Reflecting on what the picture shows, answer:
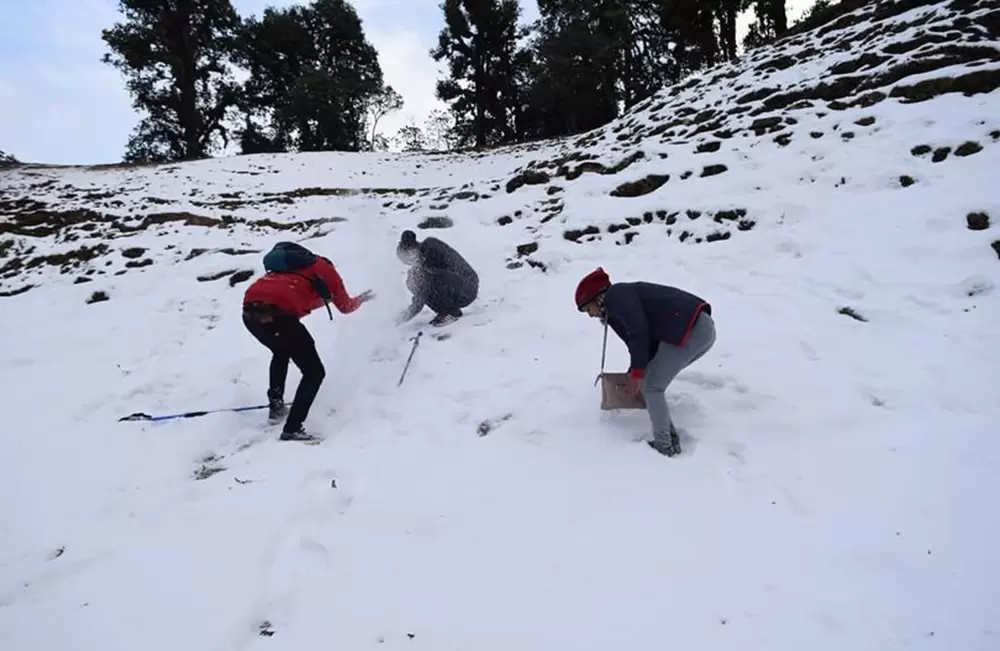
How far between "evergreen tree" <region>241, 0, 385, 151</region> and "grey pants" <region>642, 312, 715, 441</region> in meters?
32.3

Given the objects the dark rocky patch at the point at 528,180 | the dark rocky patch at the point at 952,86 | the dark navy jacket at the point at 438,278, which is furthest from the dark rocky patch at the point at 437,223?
the dark rocky patch at the point at 952,86

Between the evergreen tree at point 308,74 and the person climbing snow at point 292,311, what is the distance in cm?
3014

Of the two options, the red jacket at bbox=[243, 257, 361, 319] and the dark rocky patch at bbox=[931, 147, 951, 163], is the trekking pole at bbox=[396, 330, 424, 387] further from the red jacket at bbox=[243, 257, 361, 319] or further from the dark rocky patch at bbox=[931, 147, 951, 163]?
the dark rocky patch at bbox=[931, 147, 951, 163]

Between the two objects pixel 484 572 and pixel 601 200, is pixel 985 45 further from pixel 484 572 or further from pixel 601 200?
pixel 484 572

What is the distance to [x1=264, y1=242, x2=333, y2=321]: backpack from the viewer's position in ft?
15.3

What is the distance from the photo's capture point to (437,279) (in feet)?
21.1

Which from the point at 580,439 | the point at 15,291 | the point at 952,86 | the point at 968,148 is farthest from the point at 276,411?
the point at 952,86

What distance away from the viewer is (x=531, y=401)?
14.9ft

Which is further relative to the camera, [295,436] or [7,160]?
[7,160]

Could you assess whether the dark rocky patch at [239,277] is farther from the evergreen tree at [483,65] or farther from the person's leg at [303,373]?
the evergreen tree at [483,65]

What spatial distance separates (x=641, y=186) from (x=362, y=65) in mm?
31744

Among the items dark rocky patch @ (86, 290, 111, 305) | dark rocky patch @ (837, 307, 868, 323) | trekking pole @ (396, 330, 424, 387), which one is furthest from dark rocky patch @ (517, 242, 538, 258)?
dark rocky patch @ (86, 290, 111, 305)

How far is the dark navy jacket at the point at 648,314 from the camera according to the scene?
139 inches

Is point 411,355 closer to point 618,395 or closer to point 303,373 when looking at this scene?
point 303,373
